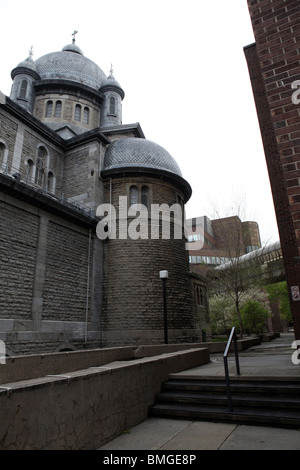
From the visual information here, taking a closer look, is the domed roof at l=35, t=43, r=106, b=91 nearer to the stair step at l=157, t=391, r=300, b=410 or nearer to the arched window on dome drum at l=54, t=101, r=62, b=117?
the arched window on dome drum at l=54, t=101, r=62, b=117

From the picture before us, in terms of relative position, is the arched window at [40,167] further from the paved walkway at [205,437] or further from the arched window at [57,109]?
the paved walkway at [205,437]

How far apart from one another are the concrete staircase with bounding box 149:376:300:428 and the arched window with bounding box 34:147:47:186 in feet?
52.8

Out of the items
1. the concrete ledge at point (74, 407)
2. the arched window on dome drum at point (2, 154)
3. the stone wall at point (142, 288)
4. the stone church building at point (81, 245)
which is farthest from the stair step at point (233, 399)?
the arched window on dome drum at point (2, 154)

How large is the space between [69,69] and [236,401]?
29799 millimetres

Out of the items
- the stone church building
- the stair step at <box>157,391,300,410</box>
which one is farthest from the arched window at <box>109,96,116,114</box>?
the stair step at <box>157,391,300,410</box>

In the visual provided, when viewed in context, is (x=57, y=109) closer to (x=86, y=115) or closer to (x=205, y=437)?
(x=86, y=115)

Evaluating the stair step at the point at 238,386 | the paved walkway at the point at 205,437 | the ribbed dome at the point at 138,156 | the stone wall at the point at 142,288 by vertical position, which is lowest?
the paved walkway at the point at 205,437

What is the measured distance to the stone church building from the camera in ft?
40.5

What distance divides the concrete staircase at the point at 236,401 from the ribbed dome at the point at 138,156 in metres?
15.0

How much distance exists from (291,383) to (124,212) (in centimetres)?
1418

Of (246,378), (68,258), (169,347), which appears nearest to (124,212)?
(68,258)

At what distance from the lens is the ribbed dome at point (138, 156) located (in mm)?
18922

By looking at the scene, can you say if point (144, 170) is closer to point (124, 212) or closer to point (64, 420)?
point (124, 212)

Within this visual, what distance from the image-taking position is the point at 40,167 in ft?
61.8
